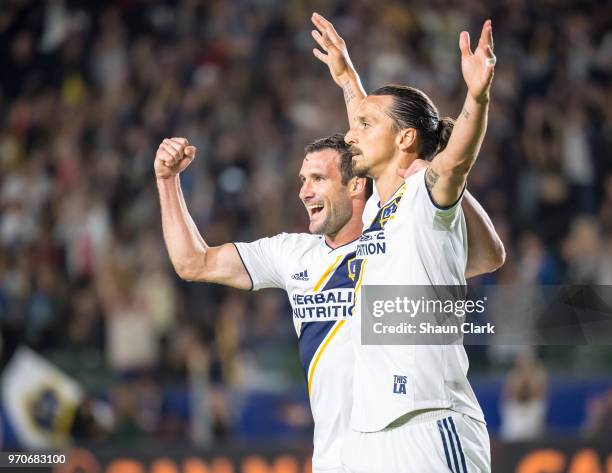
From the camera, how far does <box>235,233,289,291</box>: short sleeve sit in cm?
553

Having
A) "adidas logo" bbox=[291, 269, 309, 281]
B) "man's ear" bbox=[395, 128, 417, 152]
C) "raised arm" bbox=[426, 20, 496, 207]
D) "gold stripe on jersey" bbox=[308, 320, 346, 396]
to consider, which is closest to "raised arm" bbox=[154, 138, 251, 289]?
"adidas logo" bbox=[291, 269, 309, 281]

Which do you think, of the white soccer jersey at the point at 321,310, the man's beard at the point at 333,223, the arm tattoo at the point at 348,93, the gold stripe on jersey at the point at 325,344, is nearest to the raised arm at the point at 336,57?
the arm tattoo at the point at 348,93

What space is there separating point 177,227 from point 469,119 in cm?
196

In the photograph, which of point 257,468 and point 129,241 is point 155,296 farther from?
point 257,468

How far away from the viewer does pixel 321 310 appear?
534 cm

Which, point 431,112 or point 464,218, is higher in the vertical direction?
point 431,112

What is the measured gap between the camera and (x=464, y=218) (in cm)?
445

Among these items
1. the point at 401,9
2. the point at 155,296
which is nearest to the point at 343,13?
the point at 401,9

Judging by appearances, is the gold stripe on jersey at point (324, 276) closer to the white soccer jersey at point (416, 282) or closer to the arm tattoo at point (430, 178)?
the white soccer jersey at point (416, 282)

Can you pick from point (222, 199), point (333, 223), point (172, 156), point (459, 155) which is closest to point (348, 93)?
point (333, 223)

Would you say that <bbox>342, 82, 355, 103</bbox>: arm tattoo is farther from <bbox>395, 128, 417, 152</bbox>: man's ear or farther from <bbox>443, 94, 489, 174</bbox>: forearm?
<bbox>443, 94, 489, 174</bbox>: forearm

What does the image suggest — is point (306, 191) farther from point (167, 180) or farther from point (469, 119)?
point (469, 119)

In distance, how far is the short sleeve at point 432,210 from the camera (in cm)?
418

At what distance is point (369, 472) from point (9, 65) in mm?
10502
